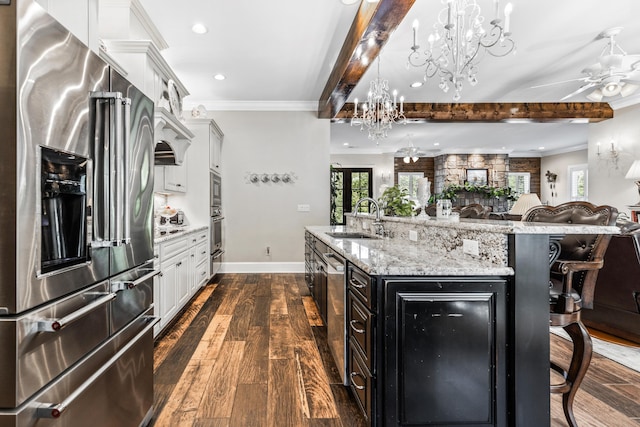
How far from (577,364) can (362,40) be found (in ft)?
8.97

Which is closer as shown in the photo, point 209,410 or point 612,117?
point 209,410

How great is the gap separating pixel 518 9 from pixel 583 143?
842 cm

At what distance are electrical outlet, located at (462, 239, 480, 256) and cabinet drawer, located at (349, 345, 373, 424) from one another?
0.81 metres

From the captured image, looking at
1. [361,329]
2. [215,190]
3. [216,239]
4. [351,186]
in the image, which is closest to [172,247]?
[216,239]

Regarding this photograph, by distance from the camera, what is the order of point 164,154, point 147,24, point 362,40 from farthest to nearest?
point 164,154 < point 147,24 < point 362,40

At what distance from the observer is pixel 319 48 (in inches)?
150

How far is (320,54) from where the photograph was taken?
156 inches

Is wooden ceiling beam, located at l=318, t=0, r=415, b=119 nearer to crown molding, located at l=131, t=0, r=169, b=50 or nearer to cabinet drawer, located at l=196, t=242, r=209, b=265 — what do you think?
crown molding, located at l=131, t=0, r=169, b=50

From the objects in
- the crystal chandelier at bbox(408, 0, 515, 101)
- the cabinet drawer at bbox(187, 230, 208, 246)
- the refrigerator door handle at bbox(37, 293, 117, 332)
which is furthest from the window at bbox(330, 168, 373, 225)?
the refrigerator door handle at bbox(37, 293, 117, 332)

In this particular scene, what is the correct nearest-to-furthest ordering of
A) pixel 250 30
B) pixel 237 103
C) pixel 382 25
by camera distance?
pixel 382 25 < pixel 250 30 < pixel 237 103

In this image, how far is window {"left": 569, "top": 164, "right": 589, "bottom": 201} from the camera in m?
9.95

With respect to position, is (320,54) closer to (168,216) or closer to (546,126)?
(168,216)

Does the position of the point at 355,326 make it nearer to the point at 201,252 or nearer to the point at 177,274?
the point at 177,274

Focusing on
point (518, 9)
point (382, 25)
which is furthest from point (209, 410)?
point (518, 9)
